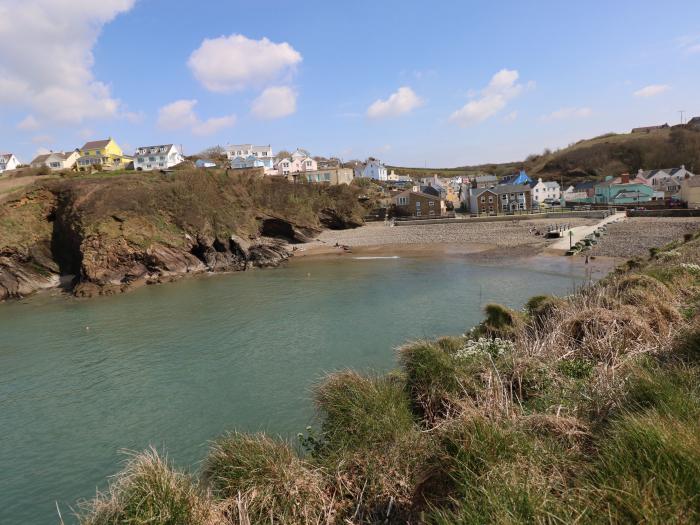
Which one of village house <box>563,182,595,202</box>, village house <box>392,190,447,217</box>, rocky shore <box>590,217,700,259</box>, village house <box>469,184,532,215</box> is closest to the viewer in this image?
rocky shore <box>590,217,700,259</box>

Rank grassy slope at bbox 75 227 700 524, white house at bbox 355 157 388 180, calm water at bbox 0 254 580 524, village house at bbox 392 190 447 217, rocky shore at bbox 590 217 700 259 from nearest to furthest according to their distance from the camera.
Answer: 1. grassy slope at bbox 75 227 700 524
2. calm water at bbox 0 254 580 524
3. rocky shore at bbox 590 217 700 259
4. village house at bbox 392 190 447 217
5. white house at bbox 355 157 388 180

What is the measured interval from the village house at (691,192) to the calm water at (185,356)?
40850mm

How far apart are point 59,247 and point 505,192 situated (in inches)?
2660

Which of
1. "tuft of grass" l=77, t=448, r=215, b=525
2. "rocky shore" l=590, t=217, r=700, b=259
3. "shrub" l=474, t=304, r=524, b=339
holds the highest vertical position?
"tuft of grass" l=77, t=448, r=215, b=525

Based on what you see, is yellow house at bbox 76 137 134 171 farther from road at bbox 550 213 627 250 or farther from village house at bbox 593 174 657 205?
village house at bbox 593 174 657 205

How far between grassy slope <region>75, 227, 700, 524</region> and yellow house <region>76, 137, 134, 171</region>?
95542 millimetres

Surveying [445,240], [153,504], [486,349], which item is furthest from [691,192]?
[153,504]

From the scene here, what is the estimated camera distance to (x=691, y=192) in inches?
2532

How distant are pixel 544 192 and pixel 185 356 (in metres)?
85.4

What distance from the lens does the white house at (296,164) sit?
97.9 m

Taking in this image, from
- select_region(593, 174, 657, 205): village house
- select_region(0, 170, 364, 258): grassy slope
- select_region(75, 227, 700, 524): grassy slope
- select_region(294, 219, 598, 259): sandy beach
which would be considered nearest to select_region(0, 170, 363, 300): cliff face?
select_region(0, 170, 364, 258): grassy slope

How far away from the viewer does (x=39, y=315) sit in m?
33.4

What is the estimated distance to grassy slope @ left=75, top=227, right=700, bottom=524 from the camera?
373cm

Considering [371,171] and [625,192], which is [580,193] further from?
[371,171]
